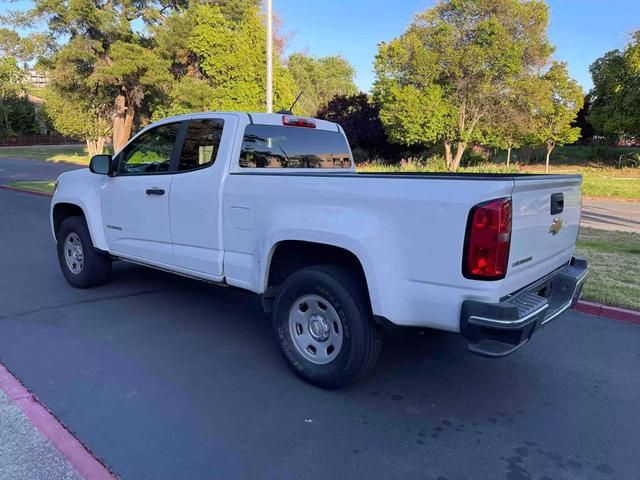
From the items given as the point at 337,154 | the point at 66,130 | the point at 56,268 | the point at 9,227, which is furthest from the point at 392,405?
the point at 66,130

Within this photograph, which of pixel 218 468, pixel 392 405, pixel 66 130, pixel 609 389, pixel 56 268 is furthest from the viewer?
pixel 66 130

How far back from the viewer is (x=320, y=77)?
57.7 meters

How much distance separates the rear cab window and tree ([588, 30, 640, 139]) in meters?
30.1

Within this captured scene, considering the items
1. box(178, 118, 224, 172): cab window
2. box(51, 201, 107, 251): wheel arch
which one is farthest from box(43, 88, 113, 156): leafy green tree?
box(178, 118, 224, 172): cab window

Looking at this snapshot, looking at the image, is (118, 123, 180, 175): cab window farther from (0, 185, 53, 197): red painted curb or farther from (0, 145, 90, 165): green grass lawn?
(0, 145, 90, 165): green grass lawn

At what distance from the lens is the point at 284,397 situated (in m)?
3.59

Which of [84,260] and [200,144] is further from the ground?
[200,144]

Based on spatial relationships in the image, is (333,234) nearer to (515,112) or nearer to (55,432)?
(55,432)

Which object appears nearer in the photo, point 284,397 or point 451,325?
Result: point 451,325

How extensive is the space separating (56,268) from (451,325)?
6.10 m

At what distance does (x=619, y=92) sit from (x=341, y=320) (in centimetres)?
3336

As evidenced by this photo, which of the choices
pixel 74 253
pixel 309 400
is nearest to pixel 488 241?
pixel 309 400

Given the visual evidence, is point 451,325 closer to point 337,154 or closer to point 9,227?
point 337,154

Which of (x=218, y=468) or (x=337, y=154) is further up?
(x=337, y=154)
